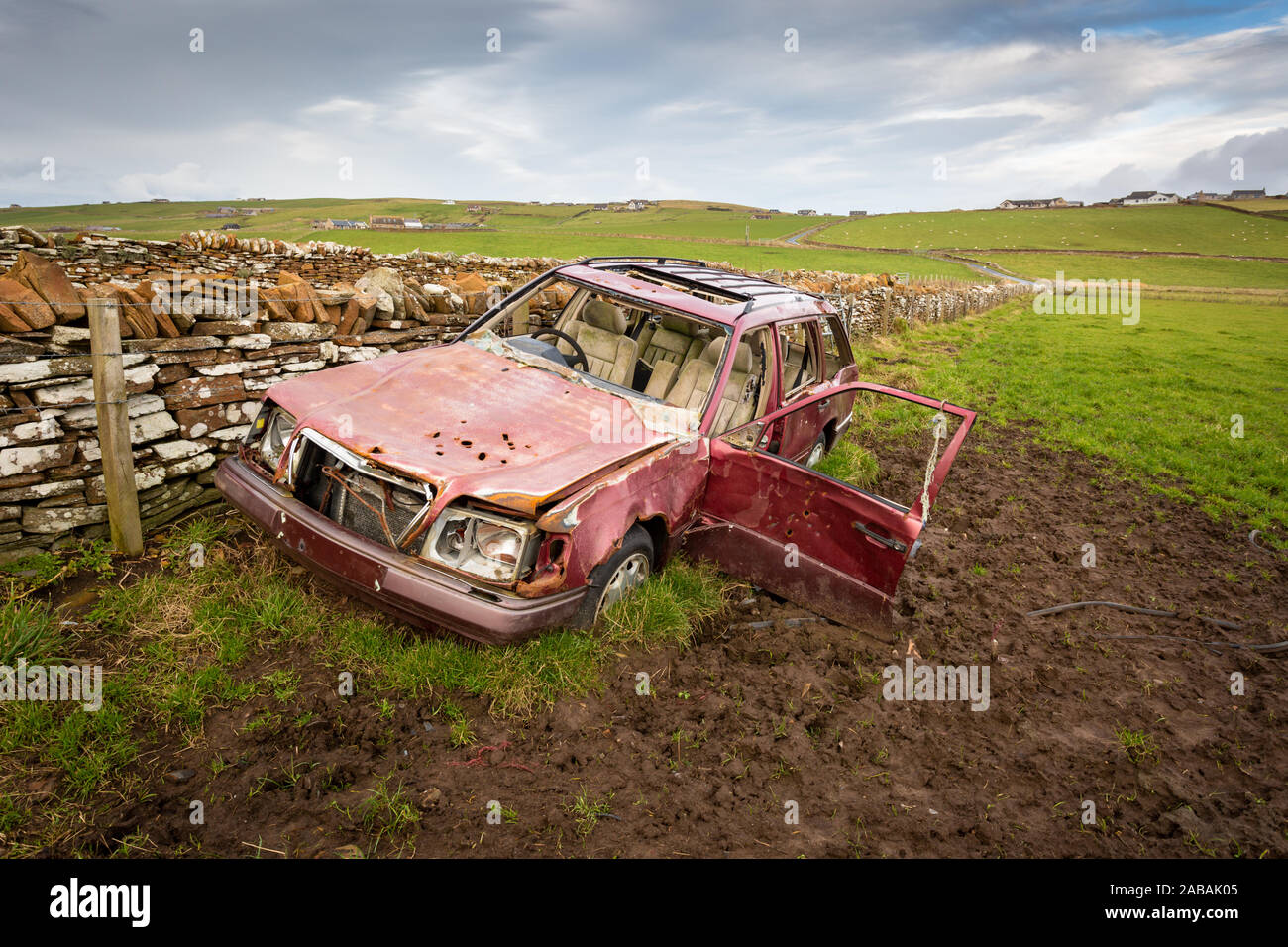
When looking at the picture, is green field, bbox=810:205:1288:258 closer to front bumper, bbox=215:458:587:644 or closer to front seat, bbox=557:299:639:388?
front seat, bbox=557:299:639:388

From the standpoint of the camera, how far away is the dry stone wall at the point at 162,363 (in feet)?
11.4

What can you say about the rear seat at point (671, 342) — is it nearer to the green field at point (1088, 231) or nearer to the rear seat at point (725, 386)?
the rear seat at point (725, 386)

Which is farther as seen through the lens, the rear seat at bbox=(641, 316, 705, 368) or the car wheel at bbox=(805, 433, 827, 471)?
the car wheel at bbox=(805, 433, 827, 471)

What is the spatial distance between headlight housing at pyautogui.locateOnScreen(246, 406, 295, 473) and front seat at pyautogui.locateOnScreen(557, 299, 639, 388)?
73.5 inches

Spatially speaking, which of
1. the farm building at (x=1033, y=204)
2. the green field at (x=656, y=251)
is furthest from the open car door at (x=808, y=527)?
the farm building at (x=1033, y=204)

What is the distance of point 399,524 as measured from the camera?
9.87 ft

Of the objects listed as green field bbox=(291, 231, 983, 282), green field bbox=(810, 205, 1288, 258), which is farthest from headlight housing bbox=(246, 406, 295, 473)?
green field bbox=(810, 205, 1288, 258)

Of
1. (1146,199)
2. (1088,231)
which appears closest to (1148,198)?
(1146,199)

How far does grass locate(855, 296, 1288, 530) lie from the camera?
7.66m

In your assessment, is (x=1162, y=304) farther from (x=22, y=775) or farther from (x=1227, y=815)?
(x=22, y=775)

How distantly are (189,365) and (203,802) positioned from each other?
9.37ft

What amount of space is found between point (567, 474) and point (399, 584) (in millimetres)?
852

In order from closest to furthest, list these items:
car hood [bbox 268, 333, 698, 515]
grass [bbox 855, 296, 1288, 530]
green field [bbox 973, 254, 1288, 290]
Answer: car hood [bbox 268, 333, 698, 515]
grass [bbox 855, 296, 1288, 530]
green field [bbox 973, 254, 1288, 290]
